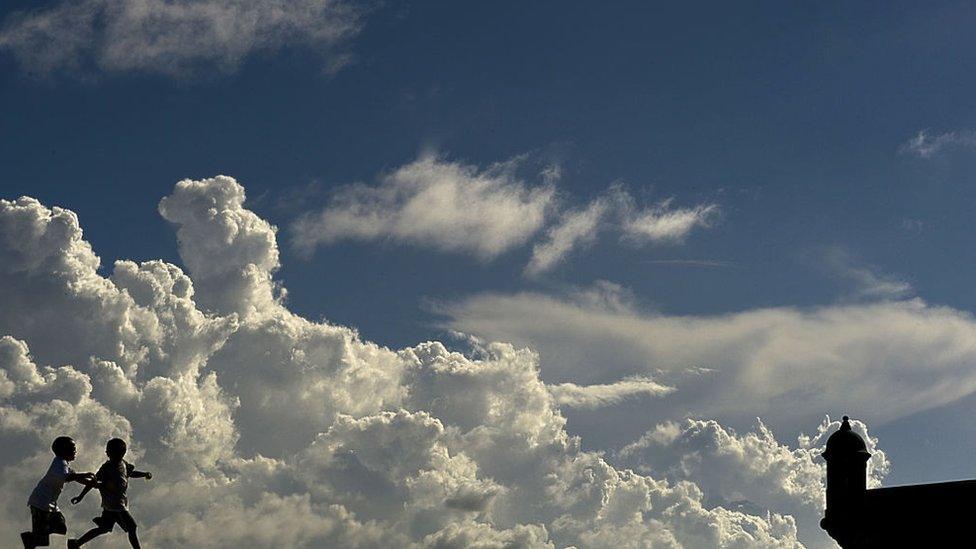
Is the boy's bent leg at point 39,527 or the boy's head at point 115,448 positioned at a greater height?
the boy's head at point 115,448

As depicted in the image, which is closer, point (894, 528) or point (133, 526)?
point (133, 526)

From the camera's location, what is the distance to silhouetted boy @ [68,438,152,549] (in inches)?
750

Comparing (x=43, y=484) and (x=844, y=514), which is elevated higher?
(x=844, y=514)

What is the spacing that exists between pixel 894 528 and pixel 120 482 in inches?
976

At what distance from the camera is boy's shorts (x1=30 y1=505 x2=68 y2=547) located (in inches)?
730

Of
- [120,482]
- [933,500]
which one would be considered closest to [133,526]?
[120,482]

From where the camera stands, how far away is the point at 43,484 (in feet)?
61.0

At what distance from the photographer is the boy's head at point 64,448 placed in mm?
18438

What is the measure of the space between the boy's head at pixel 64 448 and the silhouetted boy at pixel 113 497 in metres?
0.59

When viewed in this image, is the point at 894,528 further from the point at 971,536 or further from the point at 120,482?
the point at 120,482

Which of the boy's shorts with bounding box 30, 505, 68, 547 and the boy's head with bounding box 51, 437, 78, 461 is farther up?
the boy's head with bounding box 51, 437, 78, 461

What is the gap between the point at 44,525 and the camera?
1856 centimetres

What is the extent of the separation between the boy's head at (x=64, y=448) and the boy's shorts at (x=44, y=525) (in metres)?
0.91

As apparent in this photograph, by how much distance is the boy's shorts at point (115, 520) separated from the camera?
754 inches
